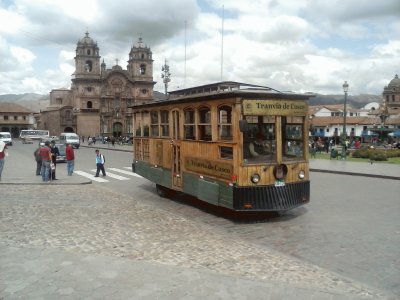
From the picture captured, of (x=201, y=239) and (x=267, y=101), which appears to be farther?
(x=267, y=101)

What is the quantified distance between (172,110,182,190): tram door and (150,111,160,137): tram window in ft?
4.19

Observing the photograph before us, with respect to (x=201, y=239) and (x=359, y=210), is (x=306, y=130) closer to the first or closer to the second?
(x=359, y=210)

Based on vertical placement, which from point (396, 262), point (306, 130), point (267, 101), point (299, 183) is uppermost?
point (267, 101)

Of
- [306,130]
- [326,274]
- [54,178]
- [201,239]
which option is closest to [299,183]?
[306,130]

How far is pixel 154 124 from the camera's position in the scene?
13.6 meters

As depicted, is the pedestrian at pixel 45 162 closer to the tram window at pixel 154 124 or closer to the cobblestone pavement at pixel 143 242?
the cobblestone pavement at pixel 143 242

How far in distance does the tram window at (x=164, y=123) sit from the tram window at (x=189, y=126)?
1.17 meters

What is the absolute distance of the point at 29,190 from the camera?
1426 centimetres

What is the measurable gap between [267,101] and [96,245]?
4.86 meters

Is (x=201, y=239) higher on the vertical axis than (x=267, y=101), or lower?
lower

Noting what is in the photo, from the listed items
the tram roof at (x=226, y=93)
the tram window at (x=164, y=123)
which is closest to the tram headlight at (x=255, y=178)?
the tram roof at (x=226, y=93)

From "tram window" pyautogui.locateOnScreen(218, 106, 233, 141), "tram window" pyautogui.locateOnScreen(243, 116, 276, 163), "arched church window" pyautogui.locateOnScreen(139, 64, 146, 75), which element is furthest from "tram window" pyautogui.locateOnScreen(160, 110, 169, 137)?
"arched church window" pyautogui.locateOnScreen(139, 64, 146, 75)

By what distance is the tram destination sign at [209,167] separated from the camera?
9.79 m

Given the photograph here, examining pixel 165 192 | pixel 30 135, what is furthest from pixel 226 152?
pixel 30 135
